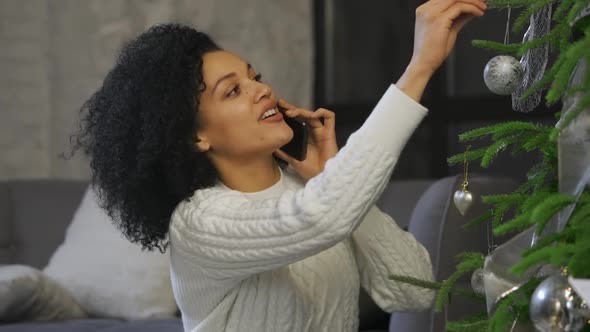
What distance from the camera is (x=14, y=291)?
8.98 ft

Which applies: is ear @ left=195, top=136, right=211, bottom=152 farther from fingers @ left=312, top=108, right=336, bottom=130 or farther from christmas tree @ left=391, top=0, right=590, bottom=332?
christmas tree @ left=391, top=0, right=590, bottom=332

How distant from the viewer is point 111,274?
2.89 metres

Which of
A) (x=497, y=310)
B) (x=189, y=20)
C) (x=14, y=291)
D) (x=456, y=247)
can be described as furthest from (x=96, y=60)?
(x=497, y=310)

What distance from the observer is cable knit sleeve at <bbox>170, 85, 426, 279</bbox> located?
1.35 meters

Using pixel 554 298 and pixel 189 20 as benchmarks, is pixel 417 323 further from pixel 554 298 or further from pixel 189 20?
pixel 189 20

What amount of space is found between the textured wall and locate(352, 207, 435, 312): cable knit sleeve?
210cm

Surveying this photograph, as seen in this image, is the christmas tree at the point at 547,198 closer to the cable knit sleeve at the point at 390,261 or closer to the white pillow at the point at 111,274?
the cable knit sleeve at the point at 390,261

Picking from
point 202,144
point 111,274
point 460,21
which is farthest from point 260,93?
point 111,274

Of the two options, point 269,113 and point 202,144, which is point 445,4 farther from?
point 202,144

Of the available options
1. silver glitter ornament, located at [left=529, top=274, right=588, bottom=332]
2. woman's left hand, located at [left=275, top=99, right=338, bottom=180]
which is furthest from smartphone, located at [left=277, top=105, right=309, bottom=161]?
silver glitter ornament, located at [left=529, top=274, right=588, bottom=332]

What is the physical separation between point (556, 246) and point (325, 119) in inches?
32.6

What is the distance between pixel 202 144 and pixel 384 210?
1035 millimetres

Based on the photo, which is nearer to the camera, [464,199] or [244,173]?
[464,199]

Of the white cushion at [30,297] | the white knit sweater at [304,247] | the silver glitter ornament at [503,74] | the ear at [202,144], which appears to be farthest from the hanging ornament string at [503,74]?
the white cushion at [30,297]
